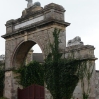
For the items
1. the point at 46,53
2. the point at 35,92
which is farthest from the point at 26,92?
the point at 46,53

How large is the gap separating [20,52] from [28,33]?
1.93 metres

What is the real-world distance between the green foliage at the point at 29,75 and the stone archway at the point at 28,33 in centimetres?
56

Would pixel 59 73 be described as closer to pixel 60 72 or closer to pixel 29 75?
pixel 60 72

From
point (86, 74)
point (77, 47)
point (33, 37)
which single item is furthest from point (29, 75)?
point (86, 74)

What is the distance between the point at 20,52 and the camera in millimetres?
20703

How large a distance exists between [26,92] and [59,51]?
15.1 ft

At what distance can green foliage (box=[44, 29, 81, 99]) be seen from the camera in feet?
53.8

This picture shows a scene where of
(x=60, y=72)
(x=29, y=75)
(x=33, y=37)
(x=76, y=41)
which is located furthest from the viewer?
(x=29, y=75)

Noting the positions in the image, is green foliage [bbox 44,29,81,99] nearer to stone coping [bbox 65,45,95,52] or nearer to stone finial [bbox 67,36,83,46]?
stone coping [bbox 65,45,95,52]

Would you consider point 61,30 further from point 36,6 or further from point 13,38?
point 13,38

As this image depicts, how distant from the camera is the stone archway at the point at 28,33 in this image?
1788 cm

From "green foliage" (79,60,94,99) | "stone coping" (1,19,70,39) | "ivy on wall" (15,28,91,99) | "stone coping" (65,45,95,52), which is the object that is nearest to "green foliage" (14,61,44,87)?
"ivy on wall" (15,28,91,99)

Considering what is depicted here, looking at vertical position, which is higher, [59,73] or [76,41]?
[76,41]

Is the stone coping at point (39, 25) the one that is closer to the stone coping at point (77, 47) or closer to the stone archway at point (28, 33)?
the stone archway at point (28, 33)
